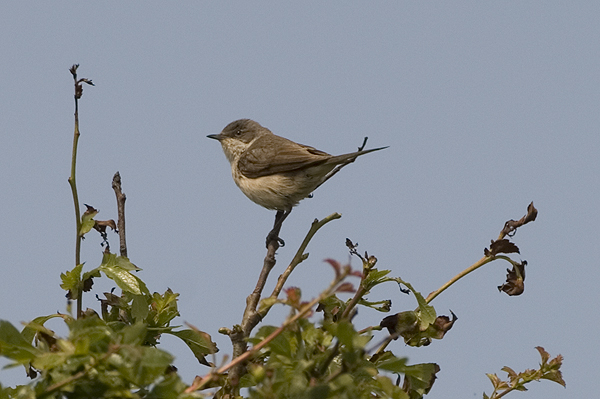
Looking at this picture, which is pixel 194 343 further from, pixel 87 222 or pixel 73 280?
pixel 87 222

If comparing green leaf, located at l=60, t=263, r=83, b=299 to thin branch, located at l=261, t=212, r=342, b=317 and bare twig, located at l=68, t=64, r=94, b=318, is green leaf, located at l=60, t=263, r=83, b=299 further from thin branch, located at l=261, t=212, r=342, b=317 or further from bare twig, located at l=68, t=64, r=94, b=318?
thin branch, located at l=261, t=212, r=342, b=317

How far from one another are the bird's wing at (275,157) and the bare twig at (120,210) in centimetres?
423

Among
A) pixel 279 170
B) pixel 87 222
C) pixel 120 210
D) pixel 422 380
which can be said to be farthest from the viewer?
pixel 279 170

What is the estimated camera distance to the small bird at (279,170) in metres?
8.11

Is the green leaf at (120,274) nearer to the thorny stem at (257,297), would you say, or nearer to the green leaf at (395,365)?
the thorny stem at (257,297)

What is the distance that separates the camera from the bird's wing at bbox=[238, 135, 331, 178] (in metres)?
8.21

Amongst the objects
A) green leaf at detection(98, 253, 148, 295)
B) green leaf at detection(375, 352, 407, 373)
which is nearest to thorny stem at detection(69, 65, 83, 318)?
green leaf at detection(98, 253, 148, 295)

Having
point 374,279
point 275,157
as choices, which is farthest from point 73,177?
point 275,157

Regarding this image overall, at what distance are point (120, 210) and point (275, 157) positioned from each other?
5.09 metres

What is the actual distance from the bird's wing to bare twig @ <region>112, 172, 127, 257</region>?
A: 4.23 metres

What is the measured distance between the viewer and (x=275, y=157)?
877 cm

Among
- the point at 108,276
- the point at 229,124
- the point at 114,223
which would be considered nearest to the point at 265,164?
the point at 229,124

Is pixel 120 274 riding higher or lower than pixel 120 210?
lower

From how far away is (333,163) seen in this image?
7891 mm
